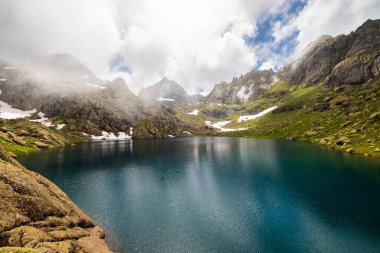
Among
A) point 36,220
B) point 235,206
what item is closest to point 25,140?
point 36,220

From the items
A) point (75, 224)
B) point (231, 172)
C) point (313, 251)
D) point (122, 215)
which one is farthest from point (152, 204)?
point (231, 172)

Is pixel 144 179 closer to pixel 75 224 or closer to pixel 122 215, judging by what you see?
pixel 122 215

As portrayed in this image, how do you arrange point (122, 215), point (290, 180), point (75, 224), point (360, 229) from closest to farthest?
point (75, 224), point (360, 229), point (122, 215), point (290, 180)

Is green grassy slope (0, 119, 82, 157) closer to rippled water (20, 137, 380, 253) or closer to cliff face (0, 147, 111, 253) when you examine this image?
rippled water (20, 137, 380, 253)

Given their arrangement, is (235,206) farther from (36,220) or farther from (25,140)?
(25,140)

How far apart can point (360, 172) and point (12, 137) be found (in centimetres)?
19683

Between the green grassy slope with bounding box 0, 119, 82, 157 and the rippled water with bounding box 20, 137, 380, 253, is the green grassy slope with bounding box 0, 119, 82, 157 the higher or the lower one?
the higher one

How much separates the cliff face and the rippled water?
7.44 metres

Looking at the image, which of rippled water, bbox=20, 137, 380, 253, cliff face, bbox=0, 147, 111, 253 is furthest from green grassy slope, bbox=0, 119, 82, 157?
cliff face, bbox=0, 147, 111, 253

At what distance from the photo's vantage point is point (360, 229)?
125 feet

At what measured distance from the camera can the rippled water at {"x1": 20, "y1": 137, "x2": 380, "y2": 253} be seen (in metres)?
35.0

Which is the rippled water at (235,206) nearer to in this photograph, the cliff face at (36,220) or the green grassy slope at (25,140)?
the cliff face at (36,220)

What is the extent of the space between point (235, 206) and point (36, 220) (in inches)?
1532

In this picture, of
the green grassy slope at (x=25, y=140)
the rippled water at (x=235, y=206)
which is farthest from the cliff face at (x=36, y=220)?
the green grassy slope at (x=25, y=140)
